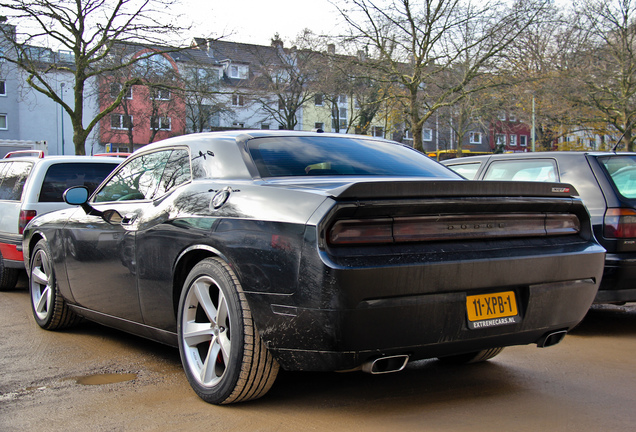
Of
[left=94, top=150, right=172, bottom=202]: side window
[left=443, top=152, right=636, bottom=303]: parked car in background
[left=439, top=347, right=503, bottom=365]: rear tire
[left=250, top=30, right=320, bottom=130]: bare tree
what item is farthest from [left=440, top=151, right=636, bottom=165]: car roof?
[left=250, top=30, right=320, bottom=130]: bare tree

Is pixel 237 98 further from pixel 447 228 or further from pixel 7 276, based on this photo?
pixel 447 228

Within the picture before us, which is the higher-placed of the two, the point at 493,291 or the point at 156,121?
the point at 156,121

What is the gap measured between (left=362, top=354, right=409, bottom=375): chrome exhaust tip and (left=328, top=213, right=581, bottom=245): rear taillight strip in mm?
542

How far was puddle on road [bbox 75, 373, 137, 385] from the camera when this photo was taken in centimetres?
411

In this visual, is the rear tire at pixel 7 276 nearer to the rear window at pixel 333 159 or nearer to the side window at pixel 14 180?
the side window at pixel 14 180

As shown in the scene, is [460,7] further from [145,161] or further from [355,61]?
[145,161]

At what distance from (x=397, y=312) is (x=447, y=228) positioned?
Answer: 1.71 feet

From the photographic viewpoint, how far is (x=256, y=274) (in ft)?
10.7

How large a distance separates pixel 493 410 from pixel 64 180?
6.22 m

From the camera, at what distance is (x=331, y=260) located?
2.97 metres

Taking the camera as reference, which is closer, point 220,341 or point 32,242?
point 220,341

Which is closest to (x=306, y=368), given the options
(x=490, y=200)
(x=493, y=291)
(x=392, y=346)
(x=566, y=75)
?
(x=392, y=346)

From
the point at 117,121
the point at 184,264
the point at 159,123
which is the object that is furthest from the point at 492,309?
the point at 159,123

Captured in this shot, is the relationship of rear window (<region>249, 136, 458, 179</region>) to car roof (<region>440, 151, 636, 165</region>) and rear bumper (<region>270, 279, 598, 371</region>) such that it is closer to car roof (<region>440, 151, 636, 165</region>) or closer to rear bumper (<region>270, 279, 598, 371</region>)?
rear bumper (<region>270, 279, 598, 371</region>)
